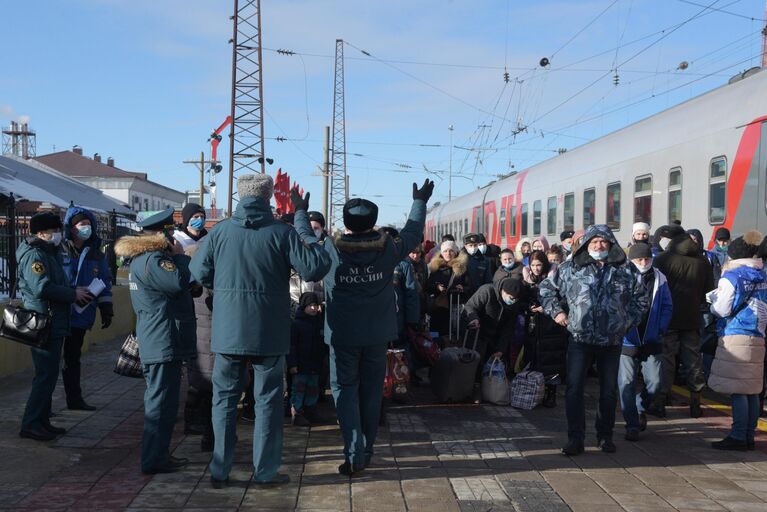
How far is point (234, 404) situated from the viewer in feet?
16.7

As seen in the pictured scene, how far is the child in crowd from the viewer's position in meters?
6.91

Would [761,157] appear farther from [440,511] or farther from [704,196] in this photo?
[440,511]

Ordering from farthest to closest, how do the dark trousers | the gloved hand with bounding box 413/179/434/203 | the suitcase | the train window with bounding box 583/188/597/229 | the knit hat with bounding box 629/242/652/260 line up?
the train window with bounding box 583/188/597/229
the suitcase
the dark trousers
the knit hat with bounding box 629/242/652/260
the gloved hand with bounding box 413/179/434/203

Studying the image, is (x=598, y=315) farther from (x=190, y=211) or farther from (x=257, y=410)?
(x=190, y=211)

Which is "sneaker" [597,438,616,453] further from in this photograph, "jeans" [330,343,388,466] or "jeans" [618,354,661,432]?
"jeans" [330,343,388,466]

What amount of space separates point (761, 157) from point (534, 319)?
3.63 m

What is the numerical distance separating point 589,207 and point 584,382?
9346 millimetres

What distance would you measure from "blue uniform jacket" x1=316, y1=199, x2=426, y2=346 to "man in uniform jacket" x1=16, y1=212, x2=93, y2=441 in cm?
221

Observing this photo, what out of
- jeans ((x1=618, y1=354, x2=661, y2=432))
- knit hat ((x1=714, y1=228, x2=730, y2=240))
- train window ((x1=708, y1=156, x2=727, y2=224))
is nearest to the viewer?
jeans ((x1=618, y1=354, x2=661, y2=432))

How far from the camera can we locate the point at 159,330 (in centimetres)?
537

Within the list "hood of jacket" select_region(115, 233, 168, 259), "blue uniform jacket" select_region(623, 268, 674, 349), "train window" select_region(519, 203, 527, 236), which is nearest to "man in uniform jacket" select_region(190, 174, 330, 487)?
"hood of jacket" select_region(115, 233, 168, 259)

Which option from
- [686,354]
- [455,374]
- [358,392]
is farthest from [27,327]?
[686,354]

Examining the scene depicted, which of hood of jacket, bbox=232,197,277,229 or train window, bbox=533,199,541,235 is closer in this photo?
hood of jacket, bbox=232,197,277,229

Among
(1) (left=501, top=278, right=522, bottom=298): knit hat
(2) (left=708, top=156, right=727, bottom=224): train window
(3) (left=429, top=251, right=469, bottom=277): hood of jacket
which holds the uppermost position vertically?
(2) (left=708, top=156, right=727, bottom=224): train window
